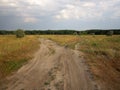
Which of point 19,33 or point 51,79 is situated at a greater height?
point 19,33

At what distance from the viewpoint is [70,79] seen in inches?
571

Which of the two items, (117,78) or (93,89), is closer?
(93,89)

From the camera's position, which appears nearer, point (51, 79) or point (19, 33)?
point (51, 79)

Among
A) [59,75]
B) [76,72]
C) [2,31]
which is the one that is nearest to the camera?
[59,75]

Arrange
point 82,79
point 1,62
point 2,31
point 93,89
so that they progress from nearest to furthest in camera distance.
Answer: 1. point 93,89
2. point 82,79
3. point 1,62
4. point 2,31

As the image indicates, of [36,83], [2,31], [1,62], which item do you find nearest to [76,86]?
[36,83]

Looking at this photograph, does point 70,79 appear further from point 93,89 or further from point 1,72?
point 1,72

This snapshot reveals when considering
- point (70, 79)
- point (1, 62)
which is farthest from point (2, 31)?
point (70, 79)

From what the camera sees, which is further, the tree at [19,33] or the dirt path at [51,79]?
the tree at [19,33]

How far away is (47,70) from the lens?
57.5 ft

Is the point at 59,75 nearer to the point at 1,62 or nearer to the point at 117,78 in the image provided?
the point at 117,78

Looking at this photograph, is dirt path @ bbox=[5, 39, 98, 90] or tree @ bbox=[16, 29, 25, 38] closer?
dirt path @ bbox=[5, 39, 98, 90]

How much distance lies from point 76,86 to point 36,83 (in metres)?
2.82

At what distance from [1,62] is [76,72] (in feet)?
27.8
